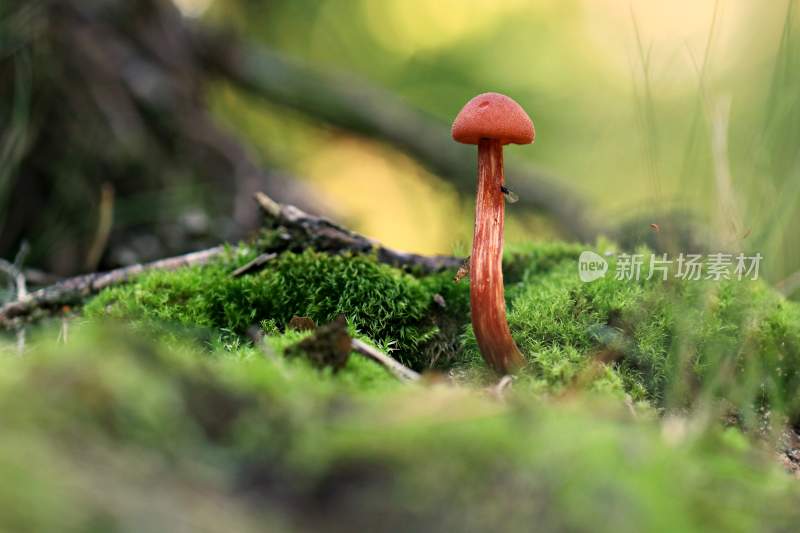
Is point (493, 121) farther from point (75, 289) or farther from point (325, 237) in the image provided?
point (75, 289)

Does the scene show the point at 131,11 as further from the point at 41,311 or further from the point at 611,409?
the point at 611,409

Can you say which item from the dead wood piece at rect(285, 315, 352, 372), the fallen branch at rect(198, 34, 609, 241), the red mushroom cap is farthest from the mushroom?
the fallen branch at rect(198, 34, 609, 241)

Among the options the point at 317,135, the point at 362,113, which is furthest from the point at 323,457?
the point at 317,135

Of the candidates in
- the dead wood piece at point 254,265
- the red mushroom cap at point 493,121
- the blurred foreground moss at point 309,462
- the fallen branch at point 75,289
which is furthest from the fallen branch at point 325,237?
the blurred foreground moss at point 309,462

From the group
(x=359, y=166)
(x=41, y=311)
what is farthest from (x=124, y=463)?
(x=359, y=166)

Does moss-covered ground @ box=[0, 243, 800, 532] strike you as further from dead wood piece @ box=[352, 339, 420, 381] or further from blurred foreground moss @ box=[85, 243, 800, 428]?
blurred foreground moss @ box=[85, 243, 800, 428]

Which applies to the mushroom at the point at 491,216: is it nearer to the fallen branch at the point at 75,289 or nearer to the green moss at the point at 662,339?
the green moss at the point at 662,339
